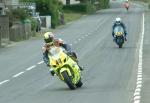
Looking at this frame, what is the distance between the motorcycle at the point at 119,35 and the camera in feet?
126

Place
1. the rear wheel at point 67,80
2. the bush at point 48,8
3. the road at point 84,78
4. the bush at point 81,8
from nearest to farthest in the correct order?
the road at point 84,78
the rear wheel at point 67,80
the bush at point 48,8
the bush at point 81,8

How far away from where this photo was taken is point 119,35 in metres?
39.0

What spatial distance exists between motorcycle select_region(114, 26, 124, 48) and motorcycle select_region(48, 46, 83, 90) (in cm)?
1943

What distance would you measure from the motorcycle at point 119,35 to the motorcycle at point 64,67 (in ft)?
63.7

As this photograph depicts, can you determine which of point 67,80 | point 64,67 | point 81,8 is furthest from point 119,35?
point 81,8

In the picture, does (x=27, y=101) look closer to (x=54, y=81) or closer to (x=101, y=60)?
(x=54, y=81)

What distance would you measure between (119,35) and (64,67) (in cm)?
2033

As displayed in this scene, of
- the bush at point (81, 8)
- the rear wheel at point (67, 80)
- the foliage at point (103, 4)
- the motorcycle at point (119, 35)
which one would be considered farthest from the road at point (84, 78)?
the foliage at point (103, 4)

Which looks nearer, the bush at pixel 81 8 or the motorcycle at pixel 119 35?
the motorcycle at pixel 119 35

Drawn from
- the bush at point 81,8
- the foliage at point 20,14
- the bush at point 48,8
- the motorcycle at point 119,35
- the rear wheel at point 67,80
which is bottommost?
the bush at point 81,8

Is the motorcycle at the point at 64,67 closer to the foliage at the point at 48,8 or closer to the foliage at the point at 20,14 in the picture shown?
the foliage at the point at 20,14

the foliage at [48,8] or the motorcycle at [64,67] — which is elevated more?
the motorcycle at [64,67]

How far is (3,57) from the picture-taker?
35.6m

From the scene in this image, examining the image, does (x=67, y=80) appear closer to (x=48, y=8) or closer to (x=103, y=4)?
(x=48, y=8)
